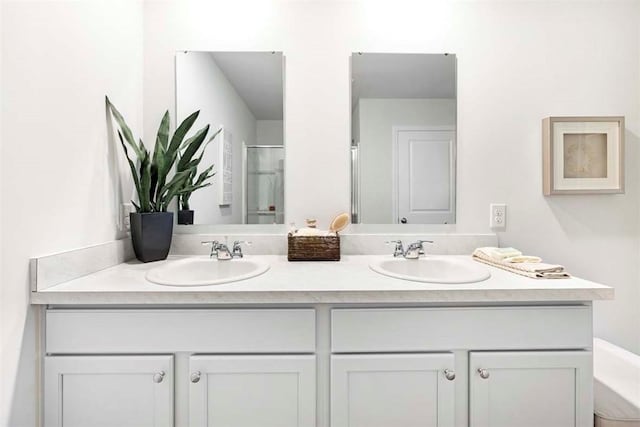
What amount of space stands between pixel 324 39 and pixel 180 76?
2.42 feet

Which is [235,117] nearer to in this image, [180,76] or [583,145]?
[180,76]

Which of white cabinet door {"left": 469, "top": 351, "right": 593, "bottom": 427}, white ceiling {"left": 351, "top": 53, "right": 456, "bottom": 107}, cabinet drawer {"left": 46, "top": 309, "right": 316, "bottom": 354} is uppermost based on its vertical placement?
white ceiling {"left": 351, "top": 53, "right": 456, "bottom": 107}

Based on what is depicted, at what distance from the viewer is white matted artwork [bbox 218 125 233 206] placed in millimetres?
1662

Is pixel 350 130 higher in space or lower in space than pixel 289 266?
higher

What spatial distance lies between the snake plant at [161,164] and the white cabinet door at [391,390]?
98 centimetres

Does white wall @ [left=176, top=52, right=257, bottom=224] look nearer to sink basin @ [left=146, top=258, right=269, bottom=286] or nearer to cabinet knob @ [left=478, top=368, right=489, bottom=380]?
sink basin @ [left=146, top=258, right=269, bottom=286]

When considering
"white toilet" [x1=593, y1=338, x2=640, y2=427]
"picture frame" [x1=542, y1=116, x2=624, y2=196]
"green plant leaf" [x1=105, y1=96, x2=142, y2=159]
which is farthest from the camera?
"picture frame" [x1=542, y1=116, x2=624, y2=196]

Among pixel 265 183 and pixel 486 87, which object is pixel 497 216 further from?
pixel 265 183

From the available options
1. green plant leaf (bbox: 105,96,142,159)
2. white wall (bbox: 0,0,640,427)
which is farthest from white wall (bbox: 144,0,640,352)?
green plant leaf (bbox: 105,96,142,159)

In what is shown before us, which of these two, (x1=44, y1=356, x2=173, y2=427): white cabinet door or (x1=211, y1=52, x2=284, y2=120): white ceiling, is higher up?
(x1=211, y1=52, x2=284, y2=120): white ceiling

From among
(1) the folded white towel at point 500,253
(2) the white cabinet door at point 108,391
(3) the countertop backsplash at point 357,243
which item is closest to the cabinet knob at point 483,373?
(1) the folded white towel at point 500,253

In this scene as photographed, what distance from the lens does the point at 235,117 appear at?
1.67 m

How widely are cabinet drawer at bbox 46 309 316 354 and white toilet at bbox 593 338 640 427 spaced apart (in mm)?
1054

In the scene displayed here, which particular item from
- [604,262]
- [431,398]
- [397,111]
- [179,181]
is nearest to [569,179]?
[604,262]
